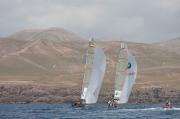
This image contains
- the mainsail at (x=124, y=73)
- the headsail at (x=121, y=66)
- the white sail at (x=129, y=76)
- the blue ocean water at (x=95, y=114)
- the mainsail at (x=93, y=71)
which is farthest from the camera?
the white sail at (x=129, y=76)

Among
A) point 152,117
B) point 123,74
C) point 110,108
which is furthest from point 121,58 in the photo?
point 152,117

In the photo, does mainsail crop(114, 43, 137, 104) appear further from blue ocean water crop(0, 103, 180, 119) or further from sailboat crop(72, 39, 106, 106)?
sailboat crop(72, 39, 106, 106)

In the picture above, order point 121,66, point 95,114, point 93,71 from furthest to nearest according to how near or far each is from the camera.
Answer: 1. point 121,66
2. point 93,71
3. point 95,114

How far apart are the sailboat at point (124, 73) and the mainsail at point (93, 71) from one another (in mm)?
3063

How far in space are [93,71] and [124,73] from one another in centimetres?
569

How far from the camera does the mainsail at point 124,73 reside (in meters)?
114

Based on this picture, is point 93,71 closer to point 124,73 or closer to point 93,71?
point 93,71

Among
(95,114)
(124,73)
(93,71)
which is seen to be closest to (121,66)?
(124,73)

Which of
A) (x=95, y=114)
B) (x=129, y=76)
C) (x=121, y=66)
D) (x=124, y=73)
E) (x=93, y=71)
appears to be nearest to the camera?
(x=95, y=114)

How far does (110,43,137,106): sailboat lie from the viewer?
11444 cm

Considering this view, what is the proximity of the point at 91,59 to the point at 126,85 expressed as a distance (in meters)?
8.90

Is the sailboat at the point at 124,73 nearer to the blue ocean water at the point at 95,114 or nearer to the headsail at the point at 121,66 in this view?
the headsail at the point at 121,66

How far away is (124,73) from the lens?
378 ft

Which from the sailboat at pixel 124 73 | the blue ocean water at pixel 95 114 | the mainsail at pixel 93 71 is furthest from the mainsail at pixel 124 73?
the mainsail at pixel 93 71
